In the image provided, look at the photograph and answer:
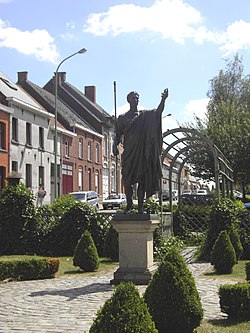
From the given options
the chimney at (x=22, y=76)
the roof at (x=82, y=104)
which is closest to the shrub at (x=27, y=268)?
the chimney at (x=22, y=76)

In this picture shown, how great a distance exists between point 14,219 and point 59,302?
26.9 feet

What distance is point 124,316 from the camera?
4484 mm

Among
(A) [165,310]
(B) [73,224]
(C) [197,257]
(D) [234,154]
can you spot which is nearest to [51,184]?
(D) [234,154]

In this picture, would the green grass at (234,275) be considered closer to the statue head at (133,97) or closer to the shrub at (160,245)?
the shrub at (160,245)

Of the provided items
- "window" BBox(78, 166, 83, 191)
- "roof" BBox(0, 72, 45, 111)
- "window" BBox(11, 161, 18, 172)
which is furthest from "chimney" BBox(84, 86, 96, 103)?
"window" BBox(11, 161, 18, 172)

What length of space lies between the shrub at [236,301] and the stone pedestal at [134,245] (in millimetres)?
3012

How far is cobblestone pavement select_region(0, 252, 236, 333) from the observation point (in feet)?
21.6

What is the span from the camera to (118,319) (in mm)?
4461

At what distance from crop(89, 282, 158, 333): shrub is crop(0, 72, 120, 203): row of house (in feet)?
90.6

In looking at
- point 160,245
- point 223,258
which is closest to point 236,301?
point 223,258

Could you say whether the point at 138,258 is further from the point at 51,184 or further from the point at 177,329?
the point at 51,184

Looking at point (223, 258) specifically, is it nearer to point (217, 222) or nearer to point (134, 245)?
point (134, 245)

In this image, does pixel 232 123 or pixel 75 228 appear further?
pixel 232 123

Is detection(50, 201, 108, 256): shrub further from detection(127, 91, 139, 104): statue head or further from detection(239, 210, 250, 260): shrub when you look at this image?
detection(127, 91, 139, 104): statue head
